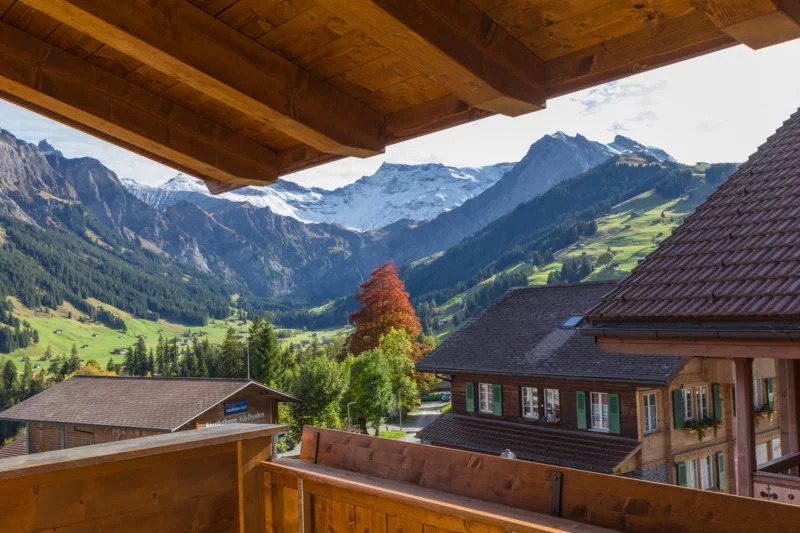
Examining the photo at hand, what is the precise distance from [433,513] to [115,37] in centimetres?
227

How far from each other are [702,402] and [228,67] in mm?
20186

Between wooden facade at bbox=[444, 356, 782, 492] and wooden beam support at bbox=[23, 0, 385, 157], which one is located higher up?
wooden beam support at bbox=[23, 0, 385, 157]

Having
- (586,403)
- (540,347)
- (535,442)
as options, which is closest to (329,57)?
(586,403)

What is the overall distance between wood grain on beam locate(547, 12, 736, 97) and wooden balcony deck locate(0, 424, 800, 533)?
1.80 meters

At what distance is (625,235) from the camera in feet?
468

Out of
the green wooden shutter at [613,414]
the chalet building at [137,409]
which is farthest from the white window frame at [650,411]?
the chalet building at [137,409]

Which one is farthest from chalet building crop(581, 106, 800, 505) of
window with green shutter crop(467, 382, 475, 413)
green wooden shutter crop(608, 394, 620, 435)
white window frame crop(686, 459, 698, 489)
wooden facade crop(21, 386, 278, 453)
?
wooden facade crop(21, 386, 278, 453)

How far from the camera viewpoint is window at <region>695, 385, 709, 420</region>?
19.8 metres

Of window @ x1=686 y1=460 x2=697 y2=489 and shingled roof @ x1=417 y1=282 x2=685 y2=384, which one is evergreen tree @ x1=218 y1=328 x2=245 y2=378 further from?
window @ x1=686 y1=460 x2=697 y2=489

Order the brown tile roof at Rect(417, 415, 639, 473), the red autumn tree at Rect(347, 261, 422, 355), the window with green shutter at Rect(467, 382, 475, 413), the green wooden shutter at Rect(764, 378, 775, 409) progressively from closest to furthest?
the brown tile roof at Rect(417, 415, 639, 473) → the green wooden shutter at Rect(764, 378, 775, 409) → the window with green shutter at Rect(467, 382, 475, 413) → the red autumn tree at Rect(347, 261, 422, 355)

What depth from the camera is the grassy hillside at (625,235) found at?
127 meters

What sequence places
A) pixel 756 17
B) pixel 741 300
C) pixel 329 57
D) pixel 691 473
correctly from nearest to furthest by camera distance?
1. pixel 756 17
2. pixel 329 57
3. pixel 741 300
4. pixel 691 473

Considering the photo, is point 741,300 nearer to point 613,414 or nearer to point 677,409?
point 613,414

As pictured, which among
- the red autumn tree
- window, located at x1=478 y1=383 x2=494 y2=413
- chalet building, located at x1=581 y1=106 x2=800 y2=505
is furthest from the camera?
the red autumn tree
